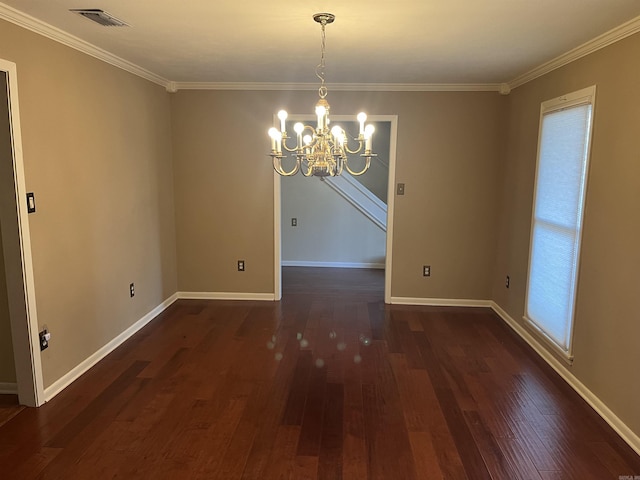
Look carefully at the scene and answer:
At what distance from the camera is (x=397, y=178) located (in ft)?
15.8

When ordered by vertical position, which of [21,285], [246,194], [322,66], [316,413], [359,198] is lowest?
[316,413]

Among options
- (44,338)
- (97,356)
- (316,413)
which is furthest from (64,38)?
(316,413)

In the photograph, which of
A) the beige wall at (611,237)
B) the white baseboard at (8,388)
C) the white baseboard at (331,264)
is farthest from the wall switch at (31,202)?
the white baseboard at (331,264)

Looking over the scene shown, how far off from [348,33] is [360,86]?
1.85 metres

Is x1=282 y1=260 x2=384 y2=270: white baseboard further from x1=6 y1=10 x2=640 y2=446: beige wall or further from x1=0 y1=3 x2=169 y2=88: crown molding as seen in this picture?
x1=0 y1=3 x2=169 y2=88: crown molding

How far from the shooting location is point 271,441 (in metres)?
2.50

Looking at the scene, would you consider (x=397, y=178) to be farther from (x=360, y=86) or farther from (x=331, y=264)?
(x=331, y=264)

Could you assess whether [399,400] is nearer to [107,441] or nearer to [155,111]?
[107,441]

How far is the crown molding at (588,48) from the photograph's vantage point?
2.55m

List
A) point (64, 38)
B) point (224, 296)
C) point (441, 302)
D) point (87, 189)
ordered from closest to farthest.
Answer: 1. point (64, 38)
2. point (87, 189)
3. point (441, 302)
4. point (224, 296)

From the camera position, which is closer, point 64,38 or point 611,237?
point 611,237

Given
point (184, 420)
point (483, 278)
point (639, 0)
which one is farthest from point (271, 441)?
point (483, 278)

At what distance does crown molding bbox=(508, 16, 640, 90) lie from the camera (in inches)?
100

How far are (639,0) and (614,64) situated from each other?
60 centimetres
